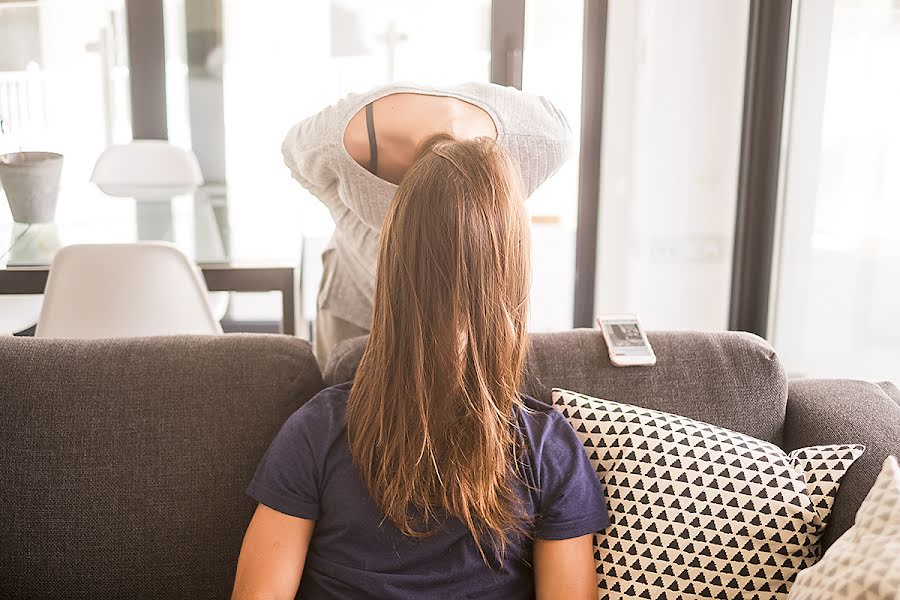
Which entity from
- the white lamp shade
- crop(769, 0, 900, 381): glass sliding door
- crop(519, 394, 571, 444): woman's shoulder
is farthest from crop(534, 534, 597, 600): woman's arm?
the white lamp shade

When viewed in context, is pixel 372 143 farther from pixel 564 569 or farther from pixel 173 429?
pixel 564 569

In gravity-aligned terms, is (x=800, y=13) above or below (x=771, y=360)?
above

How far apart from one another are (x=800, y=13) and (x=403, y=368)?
2.21 metres

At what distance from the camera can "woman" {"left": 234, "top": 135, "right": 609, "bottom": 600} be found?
42.3 inches

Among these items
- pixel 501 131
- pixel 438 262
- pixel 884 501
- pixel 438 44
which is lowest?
pixel 884 501

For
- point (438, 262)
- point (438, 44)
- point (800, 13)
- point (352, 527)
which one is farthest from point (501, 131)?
point (438, 44)

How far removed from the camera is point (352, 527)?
1.13 metres

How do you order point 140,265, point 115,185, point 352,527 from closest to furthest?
point 352,527 → point 140,265 → point 115,185

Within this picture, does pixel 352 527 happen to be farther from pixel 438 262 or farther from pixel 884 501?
pixel 884 501

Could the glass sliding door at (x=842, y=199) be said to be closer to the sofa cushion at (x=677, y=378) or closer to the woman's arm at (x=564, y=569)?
the sofa cushion at (x=677, y=378)

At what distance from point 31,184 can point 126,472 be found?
64.6 inches

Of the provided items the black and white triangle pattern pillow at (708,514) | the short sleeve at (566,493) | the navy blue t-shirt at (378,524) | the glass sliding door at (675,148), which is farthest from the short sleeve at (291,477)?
the glass sliding door at (675,148)

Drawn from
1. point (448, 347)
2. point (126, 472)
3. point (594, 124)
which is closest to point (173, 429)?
point (126, 472)

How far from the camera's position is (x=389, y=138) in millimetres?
1437
